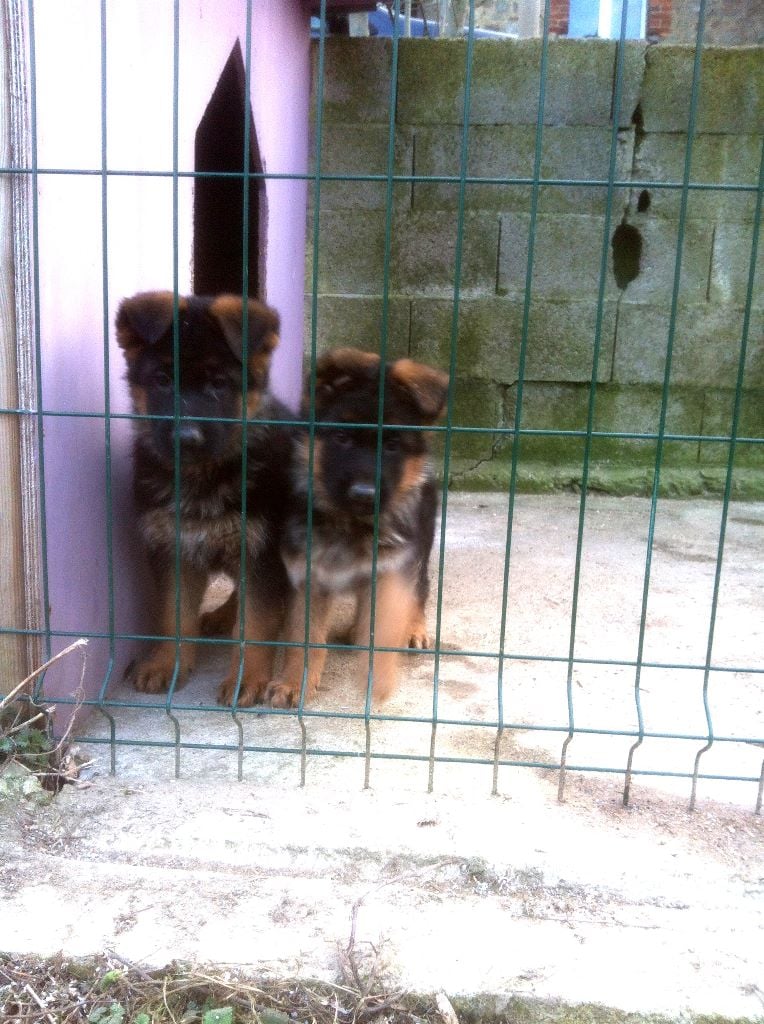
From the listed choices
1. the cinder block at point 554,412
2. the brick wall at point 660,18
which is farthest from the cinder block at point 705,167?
the brick wall at point 660,18

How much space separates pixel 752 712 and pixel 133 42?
10.6ft

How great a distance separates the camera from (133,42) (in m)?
3.28

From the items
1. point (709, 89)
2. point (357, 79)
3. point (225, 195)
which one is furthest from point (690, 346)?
point (225, 195)

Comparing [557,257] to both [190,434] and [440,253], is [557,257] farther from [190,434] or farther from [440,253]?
[190,434]

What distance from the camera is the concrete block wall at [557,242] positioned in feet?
20.5

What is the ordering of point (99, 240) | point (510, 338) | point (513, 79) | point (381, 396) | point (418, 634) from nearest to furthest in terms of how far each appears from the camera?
point (381, 396), point (99, 240), point (418, 634), point (513, 79), point (510, 338)

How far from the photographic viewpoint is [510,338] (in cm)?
659

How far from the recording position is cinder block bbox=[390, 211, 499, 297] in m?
6.41

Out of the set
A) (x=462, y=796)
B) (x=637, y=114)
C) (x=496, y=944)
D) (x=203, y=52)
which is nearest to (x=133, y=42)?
(x=203, y=52)

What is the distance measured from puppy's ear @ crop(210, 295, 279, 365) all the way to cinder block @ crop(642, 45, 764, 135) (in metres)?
4.30

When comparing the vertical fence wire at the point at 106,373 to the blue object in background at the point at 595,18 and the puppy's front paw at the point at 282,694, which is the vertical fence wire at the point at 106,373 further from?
the blue object in background at the point at 595,18

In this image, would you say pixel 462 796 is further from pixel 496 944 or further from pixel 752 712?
pixel 752 712

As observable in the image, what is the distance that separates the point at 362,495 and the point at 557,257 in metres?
3.91

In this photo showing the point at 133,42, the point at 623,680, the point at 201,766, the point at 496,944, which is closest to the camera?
the point at 496,944
